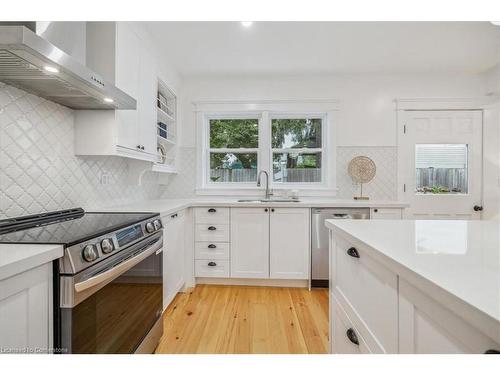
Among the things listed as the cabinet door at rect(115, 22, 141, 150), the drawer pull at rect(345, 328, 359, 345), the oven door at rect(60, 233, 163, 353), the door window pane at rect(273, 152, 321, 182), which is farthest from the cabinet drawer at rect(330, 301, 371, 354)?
the door window pane at rect(273, 152, 321, 182)

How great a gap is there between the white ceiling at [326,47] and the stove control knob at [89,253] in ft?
6.79

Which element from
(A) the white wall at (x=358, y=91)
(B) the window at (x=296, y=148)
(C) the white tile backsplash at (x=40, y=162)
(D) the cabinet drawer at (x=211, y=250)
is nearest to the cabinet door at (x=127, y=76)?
(C) the white tile backsplash at (x=40, y=162)

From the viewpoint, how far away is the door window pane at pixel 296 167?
351cm

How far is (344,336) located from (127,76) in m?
2.16

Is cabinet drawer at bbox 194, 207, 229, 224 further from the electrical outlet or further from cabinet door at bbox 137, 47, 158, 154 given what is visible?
the electrical outlet

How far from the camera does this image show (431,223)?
1263 millimetres

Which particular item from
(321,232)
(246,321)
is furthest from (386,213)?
(246,321)

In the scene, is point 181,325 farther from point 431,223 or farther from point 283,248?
point 431,223

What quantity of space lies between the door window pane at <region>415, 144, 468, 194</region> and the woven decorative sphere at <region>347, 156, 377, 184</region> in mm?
630

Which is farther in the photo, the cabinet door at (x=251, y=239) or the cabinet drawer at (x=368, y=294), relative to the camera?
the cabinet door at (x=251, y=239)

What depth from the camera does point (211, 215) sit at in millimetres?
2801

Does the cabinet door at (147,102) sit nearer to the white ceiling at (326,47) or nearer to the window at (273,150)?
the white ceiling at (326,47)

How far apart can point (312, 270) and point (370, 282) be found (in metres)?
1.96

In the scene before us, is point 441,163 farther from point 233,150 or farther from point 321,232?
point 233,150
